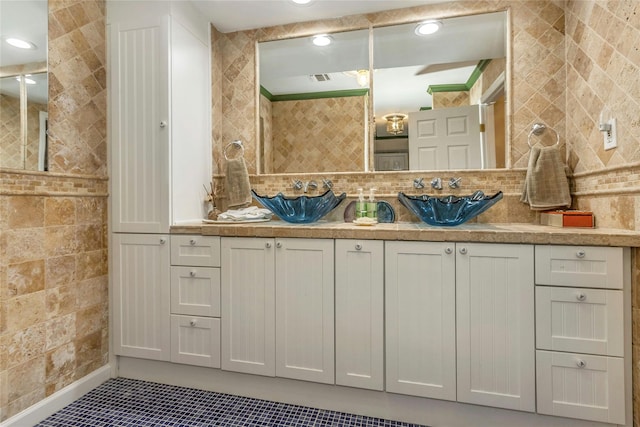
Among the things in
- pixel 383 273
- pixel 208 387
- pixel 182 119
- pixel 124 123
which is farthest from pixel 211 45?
pixel 208 387

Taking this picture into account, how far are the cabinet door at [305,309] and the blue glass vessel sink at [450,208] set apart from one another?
18.8 inches

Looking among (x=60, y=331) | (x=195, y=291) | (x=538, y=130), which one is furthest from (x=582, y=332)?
(x=60, y=331)

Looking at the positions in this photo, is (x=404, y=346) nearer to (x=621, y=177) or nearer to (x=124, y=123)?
(x=621, y=177)

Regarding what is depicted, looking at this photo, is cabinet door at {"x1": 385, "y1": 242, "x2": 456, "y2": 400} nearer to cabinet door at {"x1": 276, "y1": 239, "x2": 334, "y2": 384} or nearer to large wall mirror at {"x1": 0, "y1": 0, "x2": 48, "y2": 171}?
cabinet door at {"x1": 276, "y1": 239, "x2": 334, "y2": 384}

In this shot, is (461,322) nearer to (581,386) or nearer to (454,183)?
(581,386)

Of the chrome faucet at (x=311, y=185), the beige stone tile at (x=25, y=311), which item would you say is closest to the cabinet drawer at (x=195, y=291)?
the beige stone tile at (x=25, y=311)

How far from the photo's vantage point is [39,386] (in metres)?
1.59

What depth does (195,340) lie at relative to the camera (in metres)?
1.79

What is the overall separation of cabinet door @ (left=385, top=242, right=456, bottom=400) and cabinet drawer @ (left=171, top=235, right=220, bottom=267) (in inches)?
34.5

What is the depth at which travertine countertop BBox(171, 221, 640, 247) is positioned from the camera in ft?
4.24

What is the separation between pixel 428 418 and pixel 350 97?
71.3 inches

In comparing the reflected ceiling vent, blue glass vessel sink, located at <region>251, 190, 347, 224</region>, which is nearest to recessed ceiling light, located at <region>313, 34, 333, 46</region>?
the reflected ceiling vent

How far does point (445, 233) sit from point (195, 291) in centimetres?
129

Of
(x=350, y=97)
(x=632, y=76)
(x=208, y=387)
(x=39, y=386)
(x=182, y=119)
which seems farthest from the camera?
(x=350, y=97)
